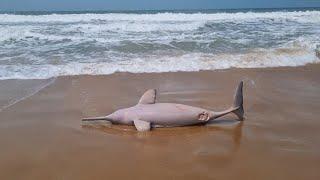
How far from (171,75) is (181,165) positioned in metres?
4.08

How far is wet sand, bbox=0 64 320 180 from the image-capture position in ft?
13.1

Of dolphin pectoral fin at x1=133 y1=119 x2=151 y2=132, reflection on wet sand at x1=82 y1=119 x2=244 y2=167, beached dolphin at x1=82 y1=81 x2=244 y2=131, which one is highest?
beached dolphin at x1=82 y1=81 x2=244 y2=131

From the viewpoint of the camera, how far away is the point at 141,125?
513cm

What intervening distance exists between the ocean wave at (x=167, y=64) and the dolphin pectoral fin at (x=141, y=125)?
3.23 meters

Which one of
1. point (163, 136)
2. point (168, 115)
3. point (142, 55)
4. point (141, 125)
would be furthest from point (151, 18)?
point (163, 136)

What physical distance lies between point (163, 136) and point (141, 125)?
0.33 meters

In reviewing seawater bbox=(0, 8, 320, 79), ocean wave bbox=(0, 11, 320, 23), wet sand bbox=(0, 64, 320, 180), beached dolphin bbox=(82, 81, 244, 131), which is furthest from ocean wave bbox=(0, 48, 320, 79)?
ocean wave bbox=(0, 11, 320, 23)

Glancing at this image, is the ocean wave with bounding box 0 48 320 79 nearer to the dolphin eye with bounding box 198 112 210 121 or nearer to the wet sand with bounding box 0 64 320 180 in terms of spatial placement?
the wet sand with bounding box 0 64 320 180

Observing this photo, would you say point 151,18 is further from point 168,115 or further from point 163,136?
point 163,136

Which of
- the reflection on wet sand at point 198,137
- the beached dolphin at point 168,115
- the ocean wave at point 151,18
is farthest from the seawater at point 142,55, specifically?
the ocean wave at point 151,18

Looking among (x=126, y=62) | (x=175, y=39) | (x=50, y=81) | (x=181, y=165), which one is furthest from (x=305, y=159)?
(x=175, y=39)

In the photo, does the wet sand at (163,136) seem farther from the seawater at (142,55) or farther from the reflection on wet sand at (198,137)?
the seawater at (142,55)

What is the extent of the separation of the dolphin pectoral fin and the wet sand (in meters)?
0.08

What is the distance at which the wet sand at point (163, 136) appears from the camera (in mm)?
3990
